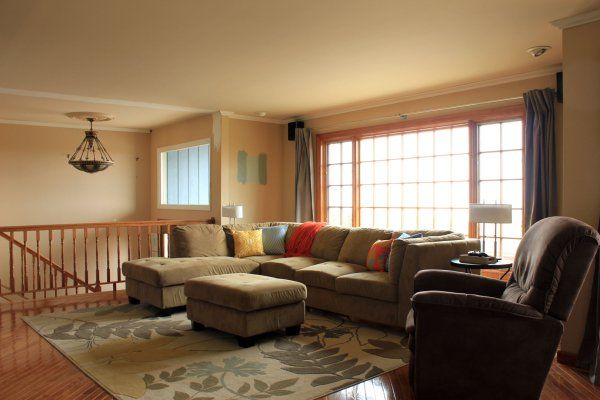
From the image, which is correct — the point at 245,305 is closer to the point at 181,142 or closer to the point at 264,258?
the point at 264,258

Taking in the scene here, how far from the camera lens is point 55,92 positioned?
5625 millimetres

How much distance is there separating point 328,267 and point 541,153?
89.7 inches

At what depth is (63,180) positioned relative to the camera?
8172mm

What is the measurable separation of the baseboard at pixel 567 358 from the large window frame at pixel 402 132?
1.99m

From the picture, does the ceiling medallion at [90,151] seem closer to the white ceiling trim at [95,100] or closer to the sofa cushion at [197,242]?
the white ceiling trim at [95,100]

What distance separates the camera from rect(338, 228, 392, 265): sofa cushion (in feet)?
16.7

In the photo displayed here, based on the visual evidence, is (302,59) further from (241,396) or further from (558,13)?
(241,396)

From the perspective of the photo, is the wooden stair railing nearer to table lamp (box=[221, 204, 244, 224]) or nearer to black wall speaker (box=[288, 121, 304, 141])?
table lamp (box=[221, 204, 244, 224])

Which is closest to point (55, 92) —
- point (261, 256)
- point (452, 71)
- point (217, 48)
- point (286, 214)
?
point (217, 48)

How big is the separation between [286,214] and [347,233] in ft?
7.15

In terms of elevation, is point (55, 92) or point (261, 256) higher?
point (55, 92)

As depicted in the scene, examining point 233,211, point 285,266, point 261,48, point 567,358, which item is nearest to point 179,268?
point 285,266

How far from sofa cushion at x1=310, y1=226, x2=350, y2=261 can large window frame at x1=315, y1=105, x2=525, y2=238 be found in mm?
987

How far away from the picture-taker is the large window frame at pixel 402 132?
510 centimetres
